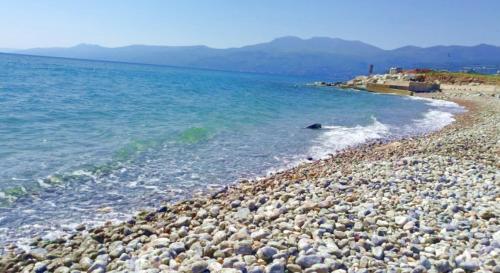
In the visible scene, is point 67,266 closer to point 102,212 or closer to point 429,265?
point 102,212

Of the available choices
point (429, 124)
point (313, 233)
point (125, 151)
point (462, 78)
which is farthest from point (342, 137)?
point (462, 78)

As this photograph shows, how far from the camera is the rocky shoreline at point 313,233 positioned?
5215 mm

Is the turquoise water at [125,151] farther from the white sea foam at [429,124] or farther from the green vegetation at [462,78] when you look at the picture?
the green vegetation at [462,78]

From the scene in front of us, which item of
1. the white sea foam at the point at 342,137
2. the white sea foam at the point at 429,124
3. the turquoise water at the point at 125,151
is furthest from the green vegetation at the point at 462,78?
the white sea foam at the point at 342,137

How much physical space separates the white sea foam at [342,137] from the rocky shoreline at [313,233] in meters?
6.62

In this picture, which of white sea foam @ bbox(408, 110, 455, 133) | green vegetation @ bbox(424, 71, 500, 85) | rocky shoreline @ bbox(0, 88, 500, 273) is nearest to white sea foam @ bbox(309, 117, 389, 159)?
white sea foam @ bbox(408, 110, 455, 133)

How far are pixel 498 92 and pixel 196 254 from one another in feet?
202

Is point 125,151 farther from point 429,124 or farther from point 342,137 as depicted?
point 429,124

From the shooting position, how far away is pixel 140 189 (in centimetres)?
1019

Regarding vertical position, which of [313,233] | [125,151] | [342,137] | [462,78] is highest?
[462,78]

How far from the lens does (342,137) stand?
2031cm

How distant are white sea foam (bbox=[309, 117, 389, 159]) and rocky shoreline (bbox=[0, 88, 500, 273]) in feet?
21.7

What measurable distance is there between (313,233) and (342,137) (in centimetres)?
1479

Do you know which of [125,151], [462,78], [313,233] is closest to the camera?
[313,233]
